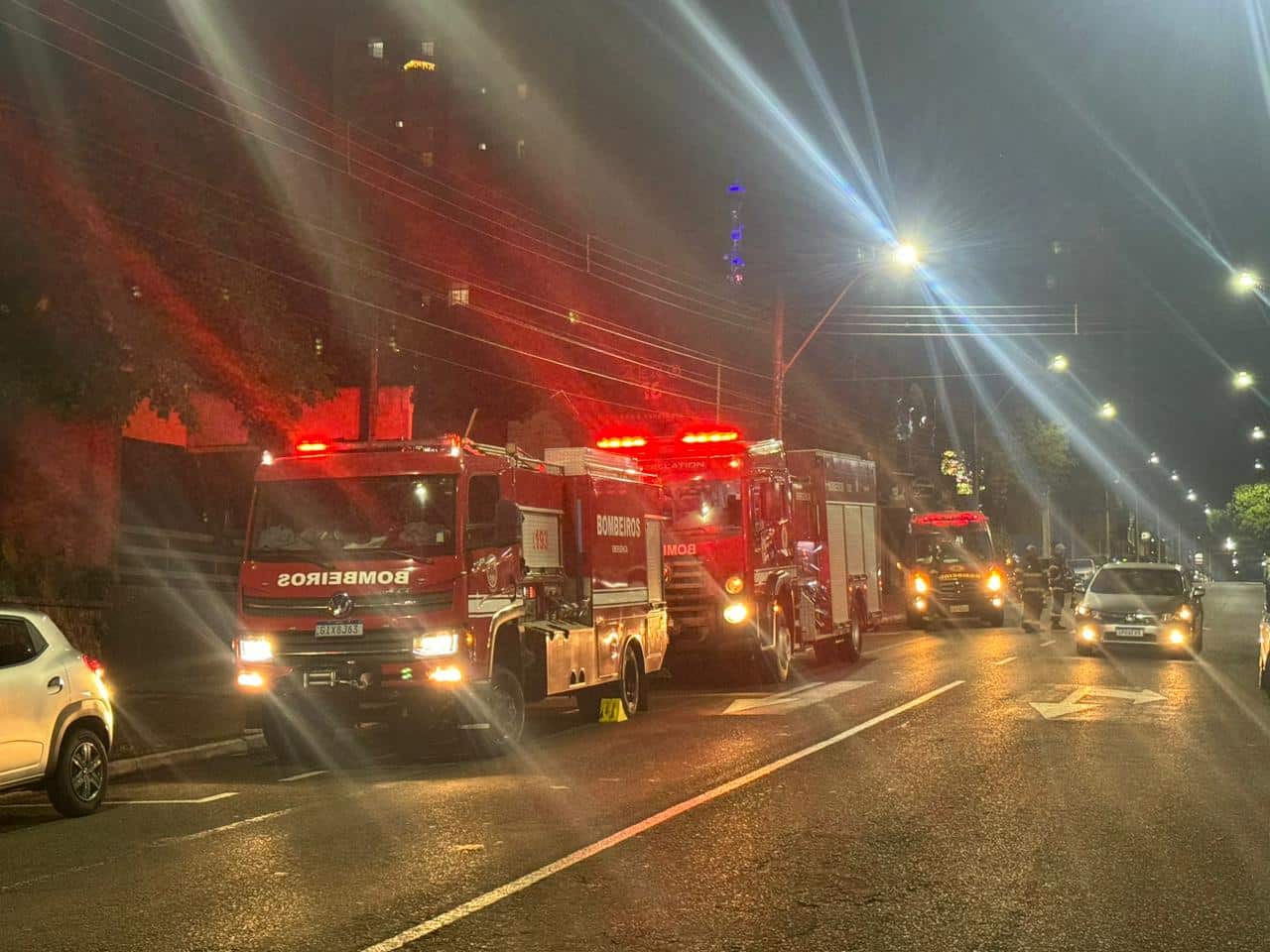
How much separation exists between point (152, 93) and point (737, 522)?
10274mm

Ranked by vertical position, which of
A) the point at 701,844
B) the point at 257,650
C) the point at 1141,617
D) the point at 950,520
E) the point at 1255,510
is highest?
the point at 1255,510

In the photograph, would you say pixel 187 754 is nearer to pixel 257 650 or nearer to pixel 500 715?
pixel 257 650

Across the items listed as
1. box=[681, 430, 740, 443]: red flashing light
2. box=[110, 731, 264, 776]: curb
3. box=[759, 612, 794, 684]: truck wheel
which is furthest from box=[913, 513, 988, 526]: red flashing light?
box=[110, 731, 264, 776]: curb

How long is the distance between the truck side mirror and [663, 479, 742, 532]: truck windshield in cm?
683

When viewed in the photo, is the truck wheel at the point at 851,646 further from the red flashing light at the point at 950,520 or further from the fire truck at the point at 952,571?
the red flashing light at the point at 950,520

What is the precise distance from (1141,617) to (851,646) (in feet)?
15.4

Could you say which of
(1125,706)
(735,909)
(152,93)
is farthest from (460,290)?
(735,909)

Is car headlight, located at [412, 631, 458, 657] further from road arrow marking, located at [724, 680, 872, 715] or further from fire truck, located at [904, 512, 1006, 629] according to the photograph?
fire truck, located at [904, 512, 1006, 629]

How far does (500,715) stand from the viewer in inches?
511

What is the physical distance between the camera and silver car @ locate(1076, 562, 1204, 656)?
23.6 meters

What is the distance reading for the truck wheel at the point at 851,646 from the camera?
23812 millimetres

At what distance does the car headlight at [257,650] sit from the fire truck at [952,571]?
79.9 ft

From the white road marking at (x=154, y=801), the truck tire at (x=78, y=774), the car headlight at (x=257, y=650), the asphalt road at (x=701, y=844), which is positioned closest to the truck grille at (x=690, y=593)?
the asphalt road at (x=701, y=844)

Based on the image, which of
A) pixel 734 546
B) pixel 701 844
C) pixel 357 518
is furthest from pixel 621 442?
pixel 701 844
